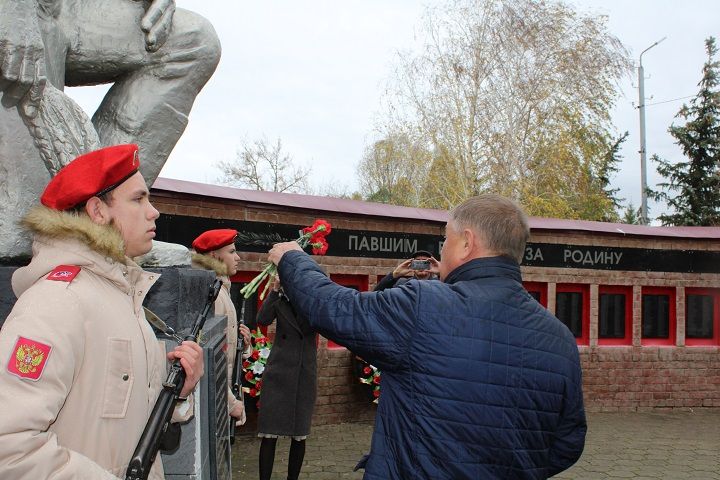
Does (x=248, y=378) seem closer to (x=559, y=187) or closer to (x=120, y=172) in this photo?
(x=120, y=172)

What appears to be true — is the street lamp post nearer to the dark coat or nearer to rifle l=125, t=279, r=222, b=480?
the dark coat

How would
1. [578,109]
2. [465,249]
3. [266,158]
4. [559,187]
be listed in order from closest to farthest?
[465,249] → [578,109] → [559,187] → [266,158]

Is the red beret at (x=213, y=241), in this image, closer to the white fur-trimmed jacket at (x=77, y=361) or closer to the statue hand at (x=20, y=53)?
the statue hand at (x=20, y=53)

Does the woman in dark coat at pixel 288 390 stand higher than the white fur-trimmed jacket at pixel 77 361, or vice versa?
the white fur-trimmed jacket at pixel 77 361

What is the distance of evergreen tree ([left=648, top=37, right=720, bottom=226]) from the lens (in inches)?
931

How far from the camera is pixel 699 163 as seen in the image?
2412 centimetres

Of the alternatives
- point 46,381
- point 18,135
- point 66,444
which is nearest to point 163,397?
point 66,444

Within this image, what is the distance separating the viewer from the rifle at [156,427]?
1471mm

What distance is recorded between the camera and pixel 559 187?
25.2 m

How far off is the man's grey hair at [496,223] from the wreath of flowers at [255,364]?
5238mm

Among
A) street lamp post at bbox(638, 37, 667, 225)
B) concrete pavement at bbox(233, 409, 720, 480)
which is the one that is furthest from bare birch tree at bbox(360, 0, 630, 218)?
concrete pavement at bbox(233, 409, 720, 480)

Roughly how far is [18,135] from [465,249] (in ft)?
5.59

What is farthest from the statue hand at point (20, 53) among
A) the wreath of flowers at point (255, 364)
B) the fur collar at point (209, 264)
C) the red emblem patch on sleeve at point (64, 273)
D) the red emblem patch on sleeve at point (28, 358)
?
the wreath of flowers at point (255, 364)

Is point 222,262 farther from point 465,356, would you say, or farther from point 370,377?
point 370,377
